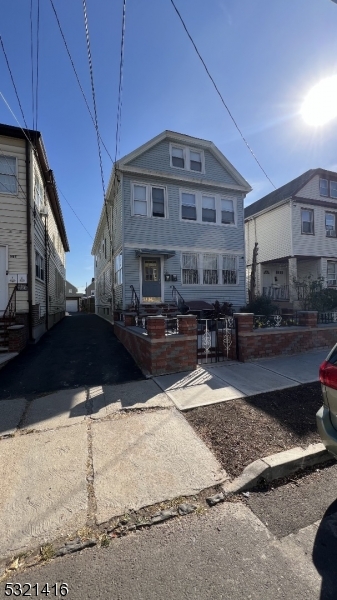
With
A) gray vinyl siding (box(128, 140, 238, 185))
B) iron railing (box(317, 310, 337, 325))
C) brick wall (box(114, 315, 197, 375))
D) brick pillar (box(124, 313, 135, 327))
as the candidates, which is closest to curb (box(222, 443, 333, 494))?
brick wall (box(114, 315, 197, 375))

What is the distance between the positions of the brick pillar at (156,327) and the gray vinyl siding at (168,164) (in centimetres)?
908

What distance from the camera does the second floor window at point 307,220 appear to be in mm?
16594

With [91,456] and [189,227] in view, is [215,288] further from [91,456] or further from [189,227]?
[91,456]

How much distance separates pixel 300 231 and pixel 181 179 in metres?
8.66

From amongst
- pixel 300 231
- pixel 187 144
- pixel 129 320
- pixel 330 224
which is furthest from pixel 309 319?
pixel 330 224

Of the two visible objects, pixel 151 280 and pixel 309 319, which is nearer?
pixel 309 319

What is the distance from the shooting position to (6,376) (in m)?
5.61

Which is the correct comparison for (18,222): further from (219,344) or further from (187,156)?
(187,156)

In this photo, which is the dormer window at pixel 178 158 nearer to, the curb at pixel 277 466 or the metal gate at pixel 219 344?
the metal gate at pixel 219 344

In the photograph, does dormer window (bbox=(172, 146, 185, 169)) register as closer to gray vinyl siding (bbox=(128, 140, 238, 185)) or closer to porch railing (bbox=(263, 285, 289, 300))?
gray vinyl siding (bbox=(128, 140, 238, 185))

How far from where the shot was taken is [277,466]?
2.60m

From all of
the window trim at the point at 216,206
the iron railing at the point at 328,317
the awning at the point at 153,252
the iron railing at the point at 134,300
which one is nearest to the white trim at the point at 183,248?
the awning at the point at 153,252

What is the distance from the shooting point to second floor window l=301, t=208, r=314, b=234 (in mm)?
16594

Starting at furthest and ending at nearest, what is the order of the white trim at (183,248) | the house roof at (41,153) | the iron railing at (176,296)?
the iron railing at (176,296)
the white trim at (183,248)
the house roof at (41,153)
